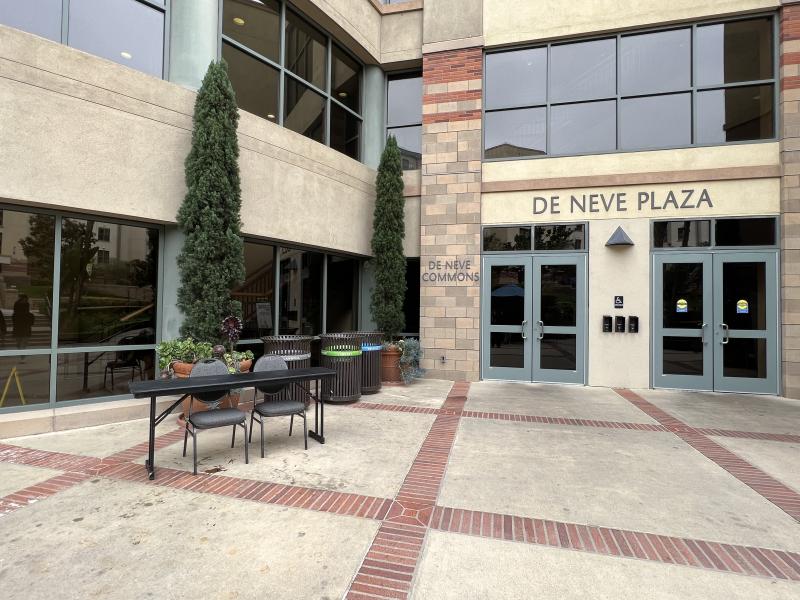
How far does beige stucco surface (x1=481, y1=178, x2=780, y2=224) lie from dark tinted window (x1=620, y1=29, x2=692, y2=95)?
2.10m

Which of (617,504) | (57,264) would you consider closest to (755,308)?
(617,504)

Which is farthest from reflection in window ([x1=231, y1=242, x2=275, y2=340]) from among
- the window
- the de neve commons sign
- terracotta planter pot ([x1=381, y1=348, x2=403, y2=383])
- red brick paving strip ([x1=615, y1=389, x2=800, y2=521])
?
red brick paving strip ([x1=615, y1=389, x2=800, y2=521])

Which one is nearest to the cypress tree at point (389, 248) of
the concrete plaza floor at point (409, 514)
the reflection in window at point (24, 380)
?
the concrete plaza floor at point (409, 514)

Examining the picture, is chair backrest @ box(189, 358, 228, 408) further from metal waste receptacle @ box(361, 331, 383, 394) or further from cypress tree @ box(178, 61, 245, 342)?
metal waste receptacle @ box(361, 331, 383, 394)

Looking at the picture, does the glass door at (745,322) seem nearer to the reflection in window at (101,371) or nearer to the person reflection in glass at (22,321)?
the reflection in window at (101,371)

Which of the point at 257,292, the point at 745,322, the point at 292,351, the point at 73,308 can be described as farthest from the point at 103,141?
the point at 745,322

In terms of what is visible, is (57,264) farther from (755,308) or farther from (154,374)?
(755,308)

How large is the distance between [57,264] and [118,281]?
0.75 m

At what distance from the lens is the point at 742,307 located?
8109 mm

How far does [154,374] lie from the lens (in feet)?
21.2

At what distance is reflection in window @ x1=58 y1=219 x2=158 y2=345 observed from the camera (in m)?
5.68

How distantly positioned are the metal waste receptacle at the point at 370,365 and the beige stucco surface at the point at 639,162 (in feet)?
15.2

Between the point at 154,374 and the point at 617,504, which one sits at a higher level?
the point at 154,374

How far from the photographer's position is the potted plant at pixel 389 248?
954cm
